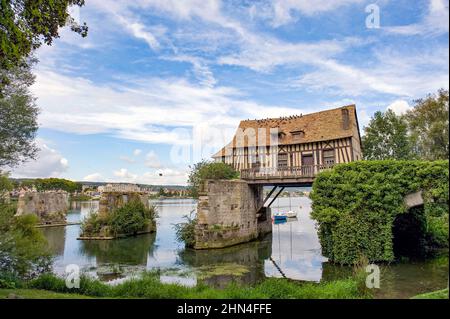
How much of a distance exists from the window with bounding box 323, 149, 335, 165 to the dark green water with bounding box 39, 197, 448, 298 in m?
5.47

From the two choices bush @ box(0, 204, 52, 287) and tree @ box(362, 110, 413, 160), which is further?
tree @ box(362, 110, 413, 160)

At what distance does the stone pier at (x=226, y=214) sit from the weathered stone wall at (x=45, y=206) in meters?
22.2

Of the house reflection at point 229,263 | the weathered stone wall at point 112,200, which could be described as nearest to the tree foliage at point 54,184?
the weathered stone wall at point 112,200

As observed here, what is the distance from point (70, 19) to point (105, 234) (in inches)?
735

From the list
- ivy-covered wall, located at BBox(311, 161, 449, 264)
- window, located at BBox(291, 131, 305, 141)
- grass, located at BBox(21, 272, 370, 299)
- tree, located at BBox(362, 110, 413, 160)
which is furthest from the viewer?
tree, located at BBox(362, 110, 413, 160)

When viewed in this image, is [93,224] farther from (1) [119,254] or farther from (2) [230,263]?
(2) [230,263]

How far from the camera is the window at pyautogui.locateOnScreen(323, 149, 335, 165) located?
65.9ft

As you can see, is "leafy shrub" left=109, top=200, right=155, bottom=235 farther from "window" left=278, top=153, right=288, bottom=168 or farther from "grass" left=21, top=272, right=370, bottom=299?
"grass" left=21, top=272, right=370, bottom=299

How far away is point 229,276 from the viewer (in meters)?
11.9

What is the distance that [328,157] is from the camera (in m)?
20.3

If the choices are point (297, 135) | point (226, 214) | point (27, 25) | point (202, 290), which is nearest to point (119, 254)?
point (226, 214)

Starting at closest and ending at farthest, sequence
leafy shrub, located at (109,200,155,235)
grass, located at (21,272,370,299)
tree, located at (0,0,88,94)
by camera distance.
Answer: tree, located at (0,0,88,94) < grass, located at (21,272,370,299) < leafy shrub, located at (109,200,155,235)

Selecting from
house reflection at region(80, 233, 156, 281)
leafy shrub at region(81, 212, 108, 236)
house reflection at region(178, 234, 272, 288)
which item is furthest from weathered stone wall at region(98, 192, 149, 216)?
house reflection at region(178, 234, 272, 288)
